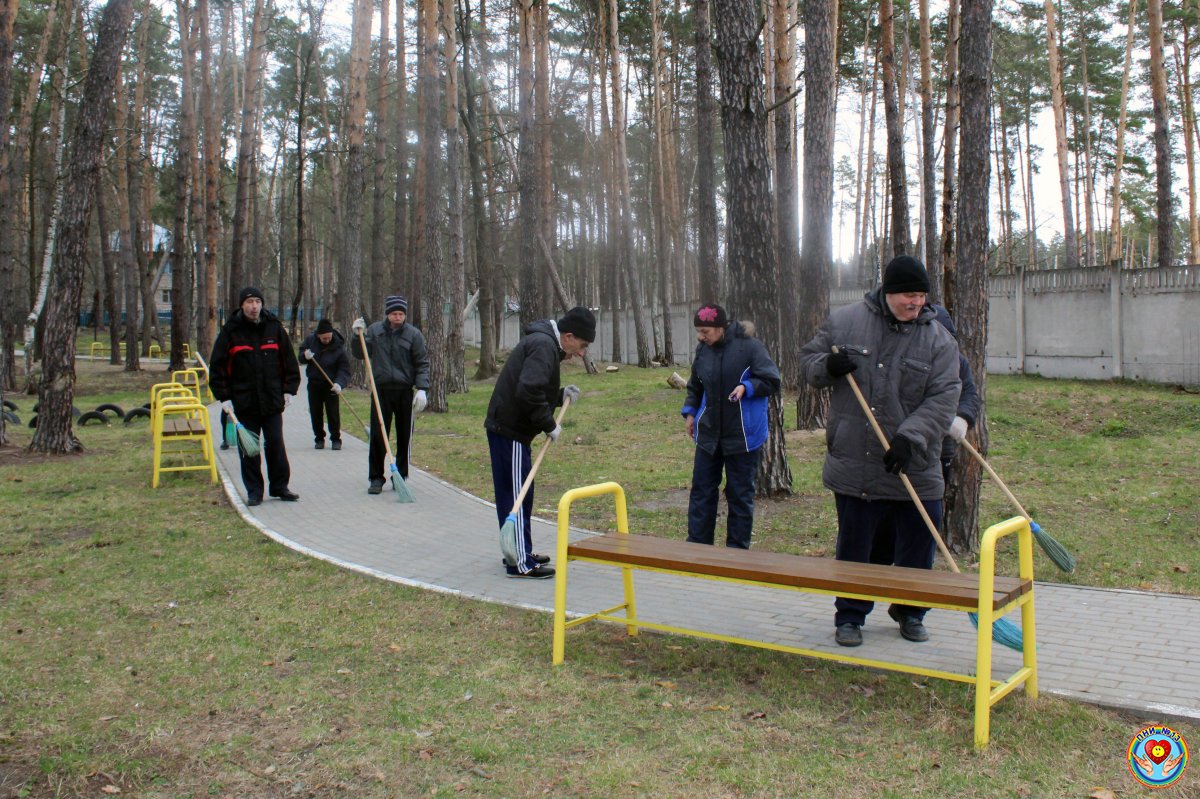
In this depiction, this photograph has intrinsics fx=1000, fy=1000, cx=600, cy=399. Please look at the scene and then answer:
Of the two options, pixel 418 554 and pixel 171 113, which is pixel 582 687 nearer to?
pixel 418 554

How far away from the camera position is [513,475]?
676 cm

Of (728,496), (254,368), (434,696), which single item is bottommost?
(434,696)

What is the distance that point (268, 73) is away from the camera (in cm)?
4469

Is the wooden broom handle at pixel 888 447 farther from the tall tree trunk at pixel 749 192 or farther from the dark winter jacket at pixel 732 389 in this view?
the tall tree trunk at pixel 749 192

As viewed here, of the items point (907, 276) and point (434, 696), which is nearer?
point (434, 696)

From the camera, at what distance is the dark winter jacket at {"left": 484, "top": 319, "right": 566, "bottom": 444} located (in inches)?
253

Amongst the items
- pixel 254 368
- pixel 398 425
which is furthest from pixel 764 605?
pixel 398 425

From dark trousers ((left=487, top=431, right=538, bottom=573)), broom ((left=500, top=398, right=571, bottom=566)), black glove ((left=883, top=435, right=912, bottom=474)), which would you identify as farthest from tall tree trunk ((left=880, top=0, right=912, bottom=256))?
black glove ((left=883, top=435, right=912, bottom=474))

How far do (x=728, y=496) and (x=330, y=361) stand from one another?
834cm

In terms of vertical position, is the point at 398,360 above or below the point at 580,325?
below

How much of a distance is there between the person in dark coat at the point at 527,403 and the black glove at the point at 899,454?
2330 millimetres

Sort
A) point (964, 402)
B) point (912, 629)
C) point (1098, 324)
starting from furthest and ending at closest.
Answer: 1. point (1098, 324)
2. point (964, 402)
3. point (912, 629)

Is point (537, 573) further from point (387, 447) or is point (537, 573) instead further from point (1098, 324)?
point (1098, 324)

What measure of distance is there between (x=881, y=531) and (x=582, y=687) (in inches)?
68.5
